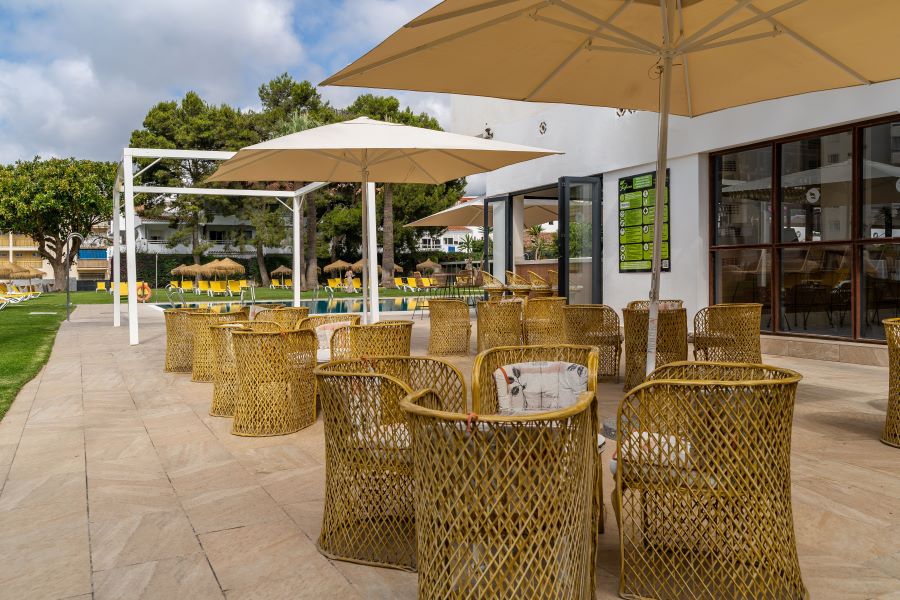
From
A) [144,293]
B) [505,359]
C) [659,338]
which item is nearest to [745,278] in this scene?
[659,338]

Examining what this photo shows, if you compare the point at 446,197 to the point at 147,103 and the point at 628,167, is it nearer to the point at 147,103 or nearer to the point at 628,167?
the point at 147,103

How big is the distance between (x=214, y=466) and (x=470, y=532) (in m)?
2.44

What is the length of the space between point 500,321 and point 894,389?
13.7ft

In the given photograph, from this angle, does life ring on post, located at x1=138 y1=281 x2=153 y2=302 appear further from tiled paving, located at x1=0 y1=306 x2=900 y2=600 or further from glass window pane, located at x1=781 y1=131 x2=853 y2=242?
glass window pane, located at x1=781 y1=131 x2=853 y2=242

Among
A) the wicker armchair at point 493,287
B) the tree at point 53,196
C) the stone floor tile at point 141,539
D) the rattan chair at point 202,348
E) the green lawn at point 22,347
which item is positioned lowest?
the stone floor tile at point 141,539

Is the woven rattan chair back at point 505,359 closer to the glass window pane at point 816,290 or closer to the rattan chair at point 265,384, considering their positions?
the rattan chair at point 265,384

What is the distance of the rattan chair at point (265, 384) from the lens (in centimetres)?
443

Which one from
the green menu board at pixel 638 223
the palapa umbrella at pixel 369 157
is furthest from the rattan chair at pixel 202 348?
the green menu board at pixel 638 223

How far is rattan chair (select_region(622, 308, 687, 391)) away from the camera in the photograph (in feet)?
18.9

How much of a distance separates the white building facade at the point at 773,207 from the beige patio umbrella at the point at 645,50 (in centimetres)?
288

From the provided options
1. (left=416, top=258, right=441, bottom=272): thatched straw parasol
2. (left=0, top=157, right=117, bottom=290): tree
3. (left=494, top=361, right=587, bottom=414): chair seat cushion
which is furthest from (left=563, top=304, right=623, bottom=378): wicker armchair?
(left=0, top=157, right=117, bottom=290): tree

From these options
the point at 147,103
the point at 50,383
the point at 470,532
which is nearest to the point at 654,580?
the point at 470,532

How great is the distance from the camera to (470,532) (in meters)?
1.78

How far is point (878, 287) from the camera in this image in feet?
23.0
